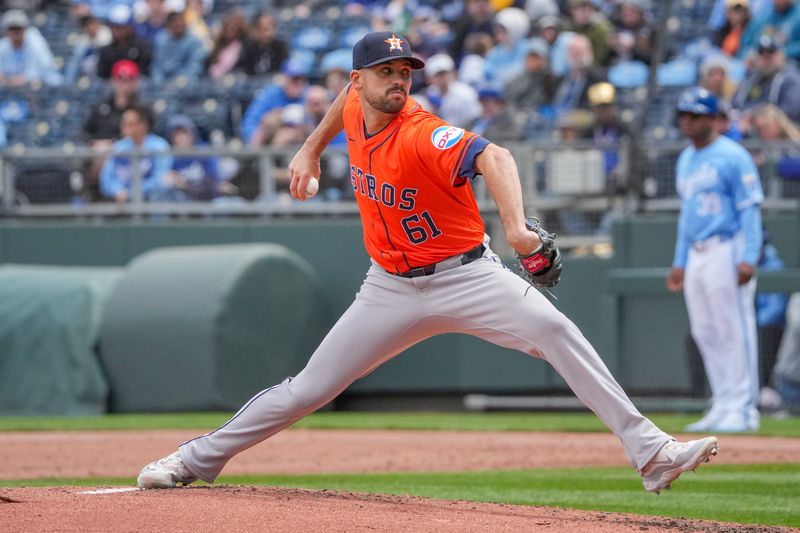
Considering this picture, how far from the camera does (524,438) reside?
9.38 m

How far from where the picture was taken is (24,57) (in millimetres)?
16391

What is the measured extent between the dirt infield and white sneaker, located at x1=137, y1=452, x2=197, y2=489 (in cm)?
7

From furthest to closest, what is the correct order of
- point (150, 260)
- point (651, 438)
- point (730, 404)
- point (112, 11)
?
point (112, 11) → point (150, 260) → point (730, 404) → point (651, 438)

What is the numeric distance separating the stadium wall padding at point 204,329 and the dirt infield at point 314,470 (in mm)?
1565

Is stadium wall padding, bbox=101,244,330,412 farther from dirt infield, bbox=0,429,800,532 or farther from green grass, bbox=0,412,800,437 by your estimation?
dirt infield, bbox=0,429,800,532

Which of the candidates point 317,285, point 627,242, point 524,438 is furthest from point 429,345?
point 524,438

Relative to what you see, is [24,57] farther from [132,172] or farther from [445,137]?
[445,137]

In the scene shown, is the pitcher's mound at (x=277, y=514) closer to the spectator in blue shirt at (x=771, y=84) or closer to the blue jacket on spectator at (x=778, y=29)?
the spectator in blue shirt at (x=771, y=84)

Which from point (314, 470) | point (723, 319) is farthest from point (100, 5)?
point (314, 470)

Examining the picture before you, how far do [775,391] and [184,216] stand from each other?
5.91m

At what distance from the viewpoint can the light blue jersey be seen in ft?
30.4

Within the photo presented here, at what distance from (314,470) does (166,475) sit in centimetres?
229

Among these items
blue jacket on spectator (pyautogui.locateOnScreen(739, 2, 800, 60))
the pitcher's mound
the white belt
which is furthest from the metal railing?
the pitcher's mound

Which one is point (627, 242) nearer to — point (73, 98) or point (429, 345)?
point (429, 345)
